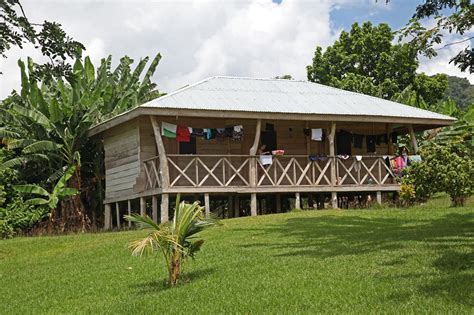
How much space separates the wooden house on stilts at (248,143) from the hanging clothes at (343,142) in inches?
1.4

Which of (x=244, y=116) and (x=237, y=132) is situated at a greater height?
(x=244, y=116)

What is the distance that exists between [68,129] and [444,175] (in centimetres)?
1227

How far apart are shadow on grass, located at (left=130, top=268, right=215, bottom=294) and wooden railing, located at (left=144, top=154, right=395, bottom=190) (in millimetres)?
9481

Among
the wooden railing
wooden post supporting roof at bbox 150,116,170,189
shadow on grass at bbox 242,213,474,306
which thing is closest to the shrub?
the wooden railing

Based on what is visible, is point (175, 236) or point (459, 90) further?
point (459, 90)

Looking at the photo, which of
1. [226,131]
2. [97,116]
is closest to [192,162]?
[226,131]

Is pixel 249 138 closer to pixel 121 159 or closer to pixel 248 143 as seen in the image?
pixel 248 143

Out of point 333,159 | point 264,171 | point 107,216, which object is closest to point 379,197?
point 333,159

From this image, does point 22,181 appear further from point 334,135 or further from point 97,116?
point 334,135

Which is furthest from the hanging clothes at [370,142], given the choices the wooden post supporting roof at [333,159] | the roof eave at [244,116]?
the wooden post supporting roof at [333,159]

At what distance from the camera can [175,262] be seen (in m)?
10.1

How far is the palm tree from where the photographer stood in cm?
977

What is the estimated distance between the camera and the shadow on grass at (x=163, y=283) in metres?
10.0

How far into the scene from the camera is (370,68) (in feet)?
139
